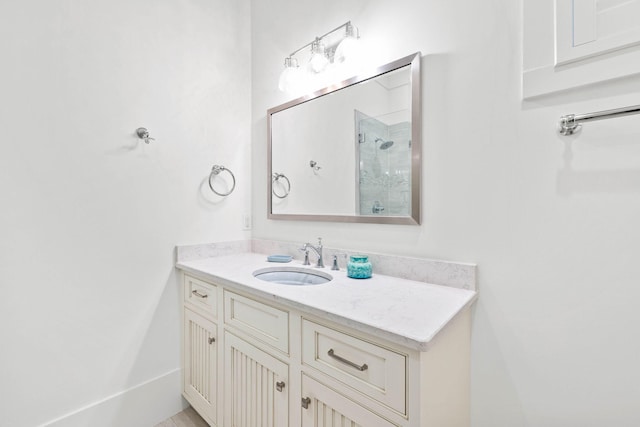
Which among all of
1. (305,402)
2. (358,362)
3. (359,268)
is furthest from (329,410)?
(359,268)

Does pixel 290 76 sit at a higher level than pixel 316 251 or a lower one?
higher

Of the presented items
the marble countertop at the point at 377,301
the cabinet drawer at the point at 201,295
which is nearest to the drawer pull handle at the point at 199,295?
the cabinet drawer at the point at 201,295

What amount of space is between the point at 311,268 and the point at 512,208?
0.96 metres

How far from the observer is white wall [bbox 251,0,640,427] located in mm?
890

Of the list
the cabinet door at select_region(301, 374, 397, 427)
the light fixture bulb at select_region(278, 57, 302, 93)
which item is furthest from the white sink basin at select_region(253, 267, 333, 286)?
the light fixture bulb at select_region(278, 57, 302, 93)

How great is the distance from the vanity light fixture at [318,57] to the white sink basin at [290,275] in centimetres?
108

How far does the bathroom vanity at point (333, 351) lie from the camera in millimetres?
802

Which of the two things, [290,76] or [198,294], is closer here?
[198,294]

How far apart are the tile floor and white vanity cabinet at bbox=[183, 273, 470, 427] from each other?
0.11 m

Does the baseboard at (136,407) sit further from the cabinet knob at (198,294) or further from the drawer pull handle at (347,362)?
the drawer pull handle at (347,362)

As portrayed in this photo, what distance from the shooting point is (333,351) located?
0.95 m

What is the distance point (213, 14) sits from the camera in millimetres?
1905

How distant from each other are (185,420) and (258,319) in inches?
39.4

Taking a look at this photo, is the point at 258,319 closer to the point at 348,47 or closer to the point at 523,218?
the point at 523,218
